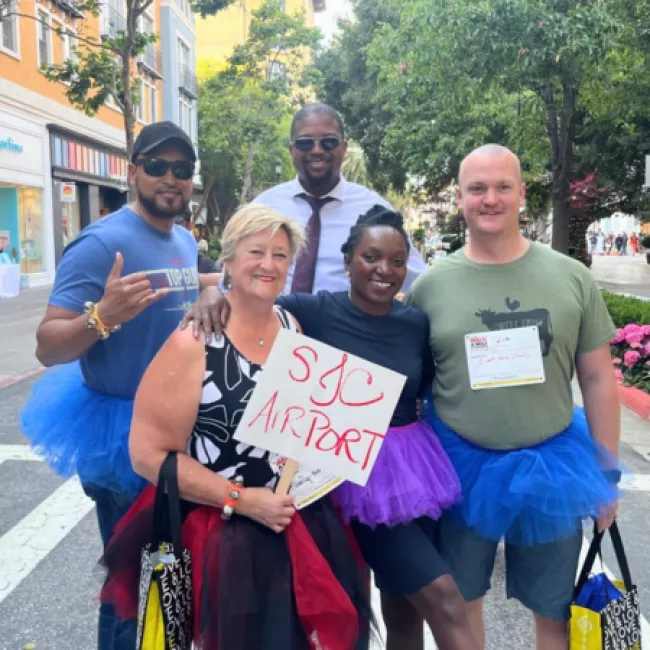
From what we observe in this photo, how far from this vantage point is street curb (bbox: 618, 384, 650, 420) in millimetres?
7287

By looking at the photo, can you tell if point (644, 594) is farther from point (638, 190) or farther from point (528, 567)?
point (638, 190)

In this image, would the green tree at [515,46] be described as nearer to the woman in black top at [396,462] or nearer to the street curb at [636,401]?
the street curb at [636,401]

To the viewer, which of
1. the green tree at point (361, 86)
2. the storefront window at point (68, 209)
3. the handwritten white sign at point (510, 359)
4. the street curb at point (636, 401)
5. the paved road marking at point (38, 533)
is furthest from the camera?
the green tree at point (361, 86)

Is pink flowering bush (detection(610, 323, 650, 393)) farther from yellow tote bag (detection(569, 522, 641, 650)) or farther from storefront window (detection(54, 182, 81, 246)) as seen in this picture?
storefront window (detection(54, 182, 81, 246))

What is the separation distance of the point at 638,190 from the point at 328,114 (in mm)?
18413

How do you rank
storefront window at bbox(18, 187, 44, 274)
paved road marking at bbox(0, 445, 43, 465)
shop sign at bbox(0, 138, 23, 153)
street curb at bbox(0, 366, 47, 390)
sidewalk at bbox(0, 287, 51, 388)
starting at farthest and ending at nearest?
storefront window at bbox(18, 187, 44, 274)
shop sign at bbox(0, 138, 23, 153)
sidewalk at bbox(0, 287, 51, 388)
street curb at bbox(0, 366, 47, 390)
paved road marking at bbox(0, 445, 43, 465)

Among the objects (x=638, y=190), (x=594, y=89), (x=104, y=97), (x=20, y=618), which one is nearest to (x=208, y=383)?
(x=20, y=618)

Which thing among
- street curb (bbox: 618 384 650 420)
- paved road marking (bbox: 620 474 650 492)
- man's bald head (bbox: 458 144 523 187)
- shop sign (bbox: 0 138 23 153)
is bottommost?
paved road marking (bbox: 620 474 650 492)

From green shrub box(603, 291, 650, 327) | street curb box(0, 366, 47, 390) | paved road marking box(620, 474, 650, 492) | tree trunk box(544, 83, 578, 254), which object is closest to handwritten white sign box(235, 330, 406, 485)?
paved road marking box(620, 474, 650, 492)

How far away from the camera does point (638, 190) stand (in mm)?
19266

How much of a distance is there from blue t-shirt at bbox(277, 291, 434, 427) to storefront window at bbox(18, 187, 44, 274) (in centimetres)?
1977

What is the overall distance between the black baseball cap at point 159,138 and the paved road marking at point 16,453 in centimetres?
394

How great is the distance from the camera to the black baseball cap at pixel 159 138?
2.57m

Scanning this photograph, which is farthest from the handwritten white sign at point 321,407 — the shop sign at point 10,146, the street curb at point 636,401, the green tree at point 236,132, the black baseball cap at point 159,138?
the green tree at point 236,132
